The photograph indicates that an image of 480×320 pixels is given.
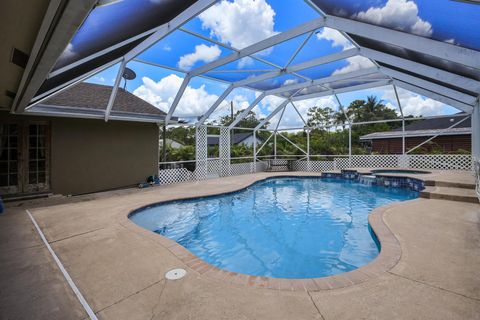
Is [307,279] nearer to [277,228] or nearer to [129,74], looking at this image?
[277,228]

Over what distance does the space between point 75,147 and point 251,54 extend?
7.62 meters

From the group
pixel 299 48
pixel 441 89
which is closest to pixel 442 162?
pixel 441 89

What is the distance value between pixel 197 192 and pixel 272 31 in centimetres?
613

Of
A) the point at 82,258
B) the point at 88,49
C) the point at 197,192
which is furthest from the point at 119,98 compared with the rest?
the point at 82,258

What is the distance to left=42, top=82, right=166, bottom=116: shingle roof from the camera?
8.66 m

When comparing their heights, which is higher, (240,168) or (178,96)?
(178,96)

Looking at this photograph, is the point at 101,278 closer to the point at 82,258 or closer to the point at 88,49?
the point at 82,258

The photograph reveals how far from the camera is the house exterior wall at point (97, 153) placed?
345 inches

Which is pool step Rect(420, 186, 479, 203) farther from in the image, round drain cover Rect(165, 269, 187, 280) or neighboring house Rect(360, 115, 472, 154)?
neighboring house Rect(360, 115, 472, 154)

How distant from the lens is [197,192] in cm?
909

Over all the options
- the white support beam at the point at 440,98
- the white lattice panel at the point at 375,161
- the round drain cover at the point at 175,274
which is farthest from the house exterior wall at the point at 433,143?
the round drain cover at the point at 175,274

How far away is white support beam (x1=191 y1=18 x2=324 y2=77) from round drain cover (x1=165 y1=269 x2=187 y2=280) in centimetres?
646

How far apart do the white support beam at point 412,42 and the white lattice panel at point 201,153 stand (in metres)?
8.98

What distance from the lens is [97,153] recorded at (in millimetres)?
9672
